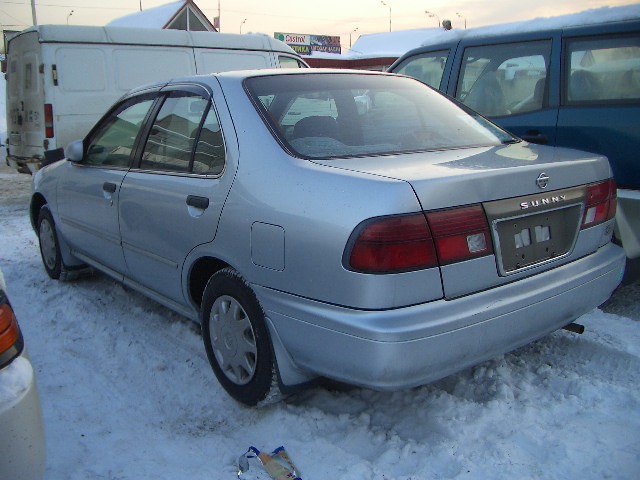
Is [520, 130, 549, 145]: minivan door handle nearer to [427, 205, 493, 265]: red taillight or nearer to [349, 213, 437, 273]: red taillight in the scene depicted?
[427, 205, 493, 265]: red taillight

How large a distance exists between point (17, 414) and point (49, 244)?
351 cm

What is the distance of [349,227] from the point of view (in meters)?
2.21

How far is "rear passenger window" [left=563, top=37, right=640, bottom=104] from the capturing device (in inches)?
159

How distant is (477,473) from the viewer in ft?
7.70

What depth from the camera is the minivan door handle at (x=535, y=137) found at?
4.18 metres

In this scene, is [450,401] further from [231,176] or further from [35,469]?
[35,469]

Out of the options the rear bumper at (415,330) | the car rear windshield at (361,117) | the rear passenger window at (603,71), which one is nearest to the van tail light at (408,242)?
the rear bumper at (415,330)

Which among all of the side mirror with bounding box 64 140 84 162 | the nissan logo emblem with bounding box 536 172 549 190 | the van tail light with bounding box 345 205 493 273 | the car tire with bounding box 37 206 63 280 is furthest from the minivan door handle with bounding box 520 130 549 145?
the car tire with bounding box 37 206 63 280

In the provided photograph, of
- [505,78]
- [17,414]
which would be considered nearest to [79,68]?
[505,78]

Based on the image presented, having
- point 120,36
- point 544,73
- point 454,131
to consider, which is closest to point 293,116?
point 454,131

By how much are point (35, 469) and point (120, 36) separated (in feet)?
26.2

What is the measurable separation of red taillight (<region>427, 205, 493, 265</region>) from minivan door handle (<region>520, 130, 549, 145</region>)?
6.68 ft

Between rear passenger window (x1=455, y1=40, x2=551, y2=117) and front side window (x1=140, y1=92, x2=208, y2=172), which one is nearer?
front side window (x1=140, y1=92, x2=208, y2=172)

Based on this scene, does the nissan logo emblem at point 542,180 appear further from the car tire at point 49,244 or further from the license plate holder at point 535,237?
the car tire at point 49,244
